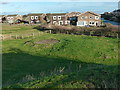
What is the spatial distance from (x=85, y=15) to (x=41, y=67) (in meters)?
49.0

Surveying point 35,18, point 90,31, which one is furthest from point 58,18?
point 90,31

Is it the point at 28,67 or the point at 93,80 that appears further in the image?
the point at 28,67

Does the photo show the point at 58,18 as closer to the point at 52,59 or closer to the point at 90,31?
the point at 90,31

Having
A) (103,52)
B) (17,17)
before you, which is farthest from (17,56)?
(17,17)

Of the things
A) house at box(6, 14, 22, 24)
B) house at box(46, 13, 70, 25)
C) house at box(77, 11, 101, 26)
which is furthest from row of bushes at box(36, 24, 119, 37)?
house at box(6, 14, 22, 24)

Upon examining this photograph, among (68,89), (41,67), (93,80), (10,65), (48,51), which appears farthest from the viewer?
(48,51)

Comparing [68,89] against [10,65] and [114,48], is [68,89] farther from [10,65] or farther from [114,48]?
[114,48]

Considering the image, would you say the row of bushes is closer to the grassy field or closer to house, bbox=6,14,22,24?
the grassy field

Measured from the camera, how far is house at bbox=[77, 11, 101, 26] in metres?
65.2

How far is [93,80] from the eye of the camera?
25.7 ft

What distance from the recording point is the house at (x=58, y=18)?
7556 cm

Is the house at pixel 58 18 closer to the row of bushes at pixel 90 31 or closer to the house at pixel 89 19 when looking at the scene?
the house at pixel 89 19

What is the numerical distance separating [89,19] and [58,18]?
604 inches

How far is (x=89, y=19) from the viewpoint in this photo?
65938mm
